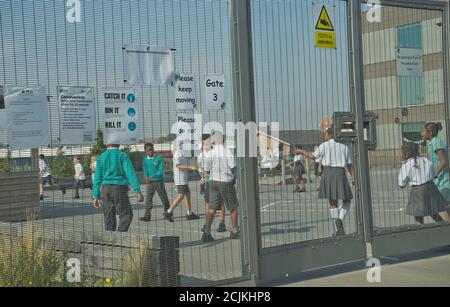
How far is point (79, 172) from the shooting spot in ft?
19.5

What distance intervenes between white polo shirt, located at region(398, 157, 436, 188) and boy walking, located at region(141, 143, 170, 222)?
3449mm

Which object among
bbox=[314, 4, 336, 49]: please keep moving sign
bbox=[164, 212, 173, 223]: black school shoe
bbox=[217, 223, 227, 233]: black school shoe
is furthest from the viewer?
bbox=[314, 4, 336, 49]: please keep moving sign

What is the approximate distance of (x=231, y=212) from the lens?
23.2 feet

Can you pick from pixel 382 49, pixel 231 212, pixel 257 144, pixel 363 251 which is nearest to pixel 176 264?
pixel 231 212

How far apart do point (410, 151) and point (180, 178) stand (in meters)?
3.54

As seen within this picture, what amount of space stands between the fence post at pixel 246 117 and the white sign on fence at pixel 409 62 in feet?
8.62

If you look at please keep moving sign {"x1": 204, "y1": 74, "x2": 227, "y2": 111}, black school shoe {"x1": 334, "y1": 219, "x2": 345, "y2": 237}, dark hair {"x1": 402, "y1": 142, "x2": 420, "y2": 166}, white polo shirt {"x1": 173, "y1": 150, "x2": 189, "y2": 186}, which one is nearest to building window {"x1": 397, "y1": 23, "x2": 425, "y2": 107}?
dark hair {"x1": 402, "y1": 142, "x2": 420, "y2": 166}

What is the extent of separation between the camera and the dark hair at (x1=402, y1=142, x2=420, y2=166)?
8.48m

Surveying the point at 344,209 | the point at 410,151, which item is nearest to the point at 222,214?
the point at 344,209

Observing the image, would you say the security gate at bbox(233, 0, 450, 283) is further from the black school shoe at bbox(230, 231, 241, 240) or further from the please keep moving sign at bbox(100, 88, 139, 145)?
the please keep moving sign at bbox(100, 88, 139, 145)

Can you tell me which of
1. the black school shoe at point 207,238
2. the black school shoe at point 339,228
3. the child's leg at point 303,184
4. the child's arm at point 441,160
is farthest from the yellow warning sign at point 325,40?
the black school shoe at point 207,238

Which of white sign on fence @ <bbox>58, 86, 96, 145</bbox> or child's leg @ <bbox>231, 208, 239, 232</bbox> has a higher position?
white sign on fence @ <bbox>58, 86, 96, 145</bbox>

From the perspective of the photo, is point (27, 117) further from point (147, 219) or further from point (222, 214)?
point (222, 214)

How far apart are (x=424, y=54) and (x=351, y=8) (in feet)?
5.23
